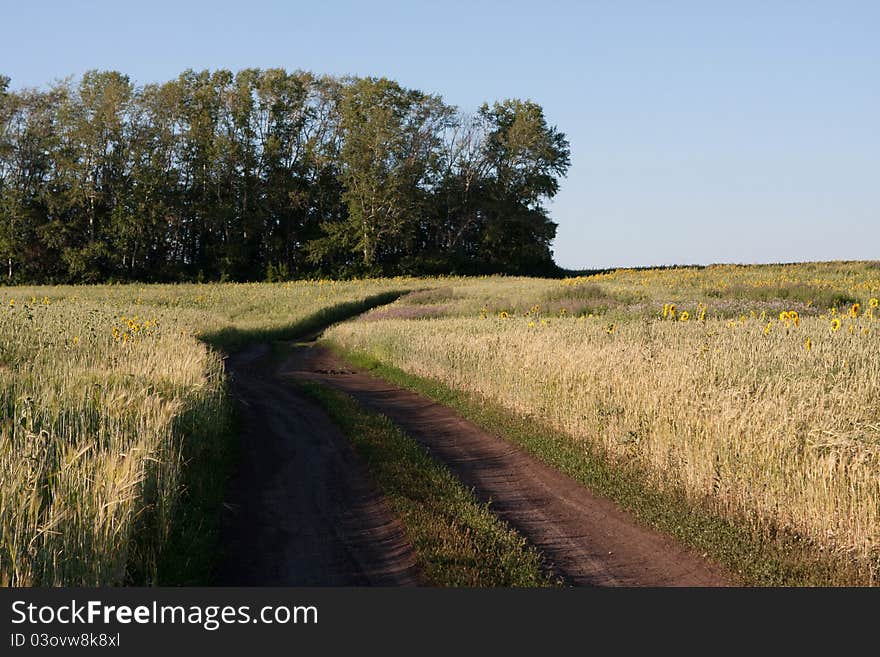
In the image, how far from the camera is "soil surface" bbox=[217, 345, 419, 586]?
26.6 ft

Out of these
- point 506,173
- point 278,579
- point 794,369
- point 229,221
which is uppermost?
point 506,173

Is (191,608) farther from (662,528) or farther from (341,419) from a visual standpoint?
(341,419)

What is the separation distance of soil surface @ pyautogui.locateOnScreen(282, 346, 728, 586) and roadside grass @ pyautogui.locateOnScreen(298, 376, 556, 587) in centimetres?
28

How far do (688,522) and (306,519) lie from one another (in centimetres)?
447

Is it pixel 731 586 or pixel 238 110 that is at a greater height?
pixel 238 110

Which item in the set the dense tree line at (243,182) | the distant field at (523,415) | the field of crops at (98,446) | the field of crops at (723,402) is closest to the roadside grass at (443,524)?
the distant field at (523,415)

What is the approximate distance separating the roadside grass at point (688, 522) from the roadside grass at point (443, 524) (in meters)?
1.74

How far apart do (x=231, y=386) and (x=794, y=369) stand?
1427 cm

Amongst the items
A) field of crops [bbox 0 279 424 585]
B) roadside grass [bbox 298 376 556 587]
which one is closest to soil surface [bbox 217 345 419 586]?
roadside grass [bbox 298 376 556 587]

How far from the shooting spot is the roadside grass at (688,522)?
25.8ft

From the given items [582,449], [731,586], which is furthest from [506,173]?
[731,586]

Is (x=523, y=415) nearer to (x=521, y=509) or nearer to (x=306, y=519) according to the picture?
(x=521, y=509)

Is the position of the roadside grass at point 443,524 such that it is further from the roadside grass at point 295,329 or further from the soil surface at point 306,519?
the roadside grass at point 295,329

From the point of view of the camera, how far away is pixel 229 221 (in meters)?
70.6
